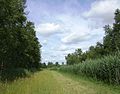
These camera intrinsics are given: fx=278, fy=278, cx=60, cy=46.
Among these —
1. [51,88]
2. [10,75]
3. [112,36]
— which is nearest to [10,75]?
[10,75]

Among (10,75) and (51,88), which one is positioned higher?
(10,75)

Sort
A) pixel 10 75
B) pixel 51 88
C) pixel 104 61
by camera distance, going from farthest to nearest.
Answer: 1. pixel 10 75
2. pixel 104 61
3. pixel 51 88

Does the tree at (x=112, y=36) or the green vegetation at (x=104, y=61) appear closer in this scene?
the green vegetation at (x=104, y=61)

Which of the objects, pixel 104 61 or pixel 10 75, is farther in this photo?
pixel 10 75

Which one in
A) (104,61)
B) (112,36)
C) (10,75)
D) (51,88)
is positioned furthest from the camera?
(112,36)

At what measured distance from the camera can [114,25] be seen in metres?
94.9

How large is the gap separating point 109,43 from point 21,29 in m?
58.3

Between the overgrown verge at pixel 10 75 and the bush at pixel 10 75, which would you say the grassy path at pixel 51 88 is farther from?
the bush at pixel 10 75

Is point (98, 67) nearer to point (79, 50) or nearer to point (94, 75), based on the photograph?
point (94, 75)

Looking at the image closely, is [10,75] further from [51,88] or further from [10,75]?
[51,88]

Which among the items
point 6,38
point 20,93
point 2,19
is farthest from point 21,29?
point 20,93

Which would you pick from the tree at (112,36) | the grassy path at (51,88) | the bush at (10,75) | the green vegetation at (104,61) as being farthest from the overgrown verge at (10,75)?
the tree at (112,36)

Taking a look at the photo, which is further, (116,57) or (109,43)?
(109,43)

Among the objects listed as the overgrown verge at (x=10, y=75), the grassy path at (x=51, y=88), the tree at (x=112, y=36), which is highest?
the tree at (x=112, y=36)
